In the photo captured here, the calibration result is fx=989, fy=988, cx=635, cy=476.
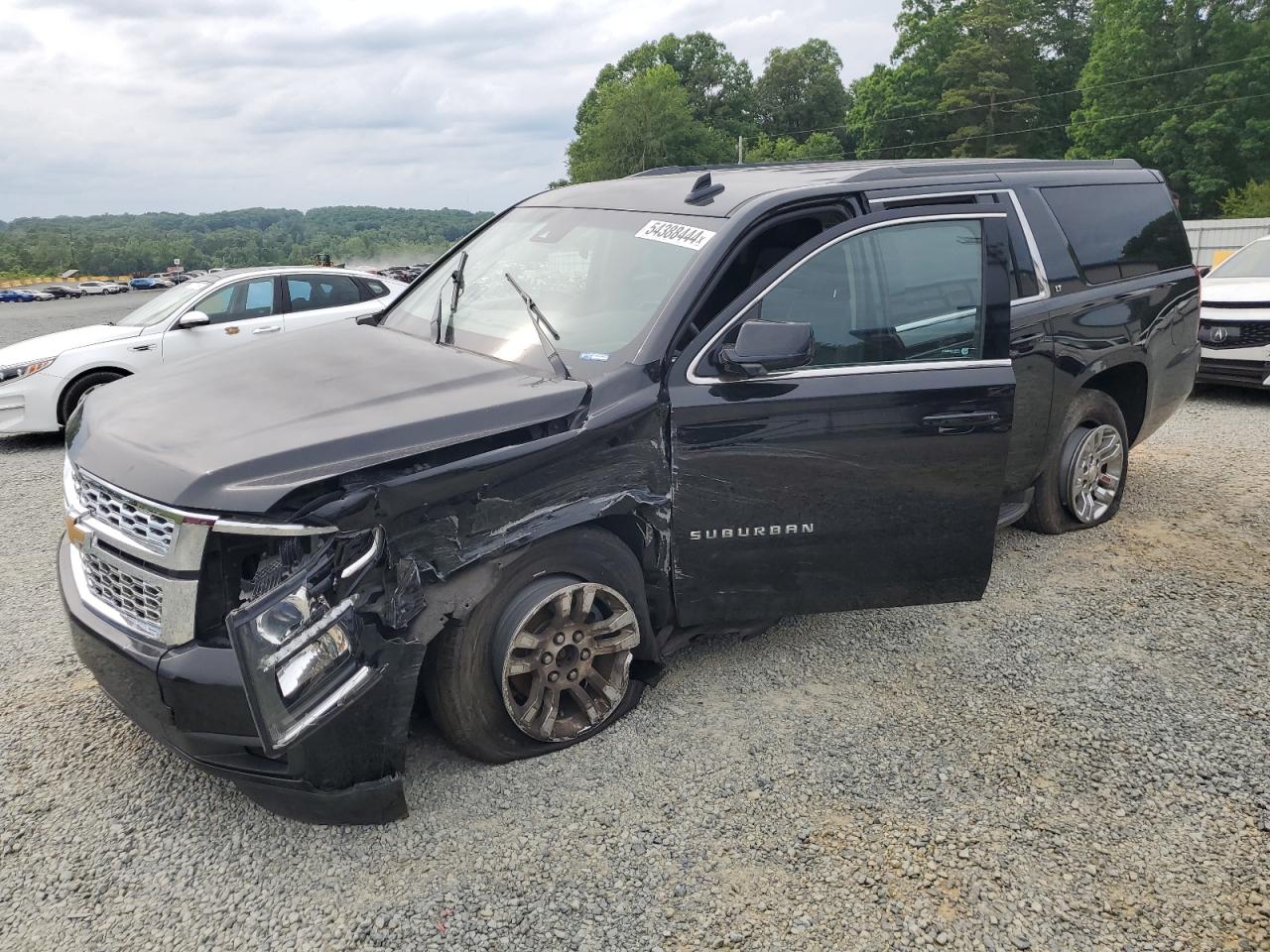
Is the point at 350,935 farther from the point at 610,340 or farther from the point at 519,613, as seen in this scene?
the point at 610,340

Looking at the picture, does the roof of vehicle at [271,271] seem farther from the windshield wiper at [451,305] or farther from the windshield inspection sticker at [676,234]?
the windshield inspection sticker at [676,234]

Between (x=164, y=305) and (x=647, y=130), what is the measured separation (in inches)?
3084

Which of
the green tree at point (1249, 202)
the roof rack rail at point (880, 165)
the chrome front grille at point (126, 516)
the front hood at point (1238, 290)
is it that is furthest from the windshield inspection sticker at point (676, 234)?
the green tree at point (1249, 202)

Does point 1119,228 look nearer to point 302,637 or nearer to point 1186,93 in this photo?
point 302,637

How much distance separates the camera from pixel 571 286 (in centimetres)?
405

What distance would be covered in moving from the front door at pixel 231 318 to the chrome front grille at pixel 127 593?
653 cm

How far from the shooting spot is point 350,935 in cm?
273

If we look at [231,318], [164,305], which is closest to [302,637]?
[231,318]

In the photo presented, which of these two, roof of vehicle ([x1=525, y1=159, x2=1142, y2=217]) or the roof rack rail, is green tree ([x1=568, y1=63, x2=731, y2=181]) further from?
roof of vehicle ([x1=525, y1=159, x2=1142, y2=217])

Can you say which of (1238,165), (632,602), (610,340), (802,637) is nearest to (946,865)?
(632,602)

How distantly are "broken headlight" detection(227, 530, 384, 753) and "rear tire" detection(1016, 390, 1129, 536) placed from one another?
13.1 feet

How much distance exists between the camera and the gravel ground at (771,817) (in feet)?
9.12

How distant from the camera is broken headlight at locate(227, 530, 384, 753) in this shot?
2725 millimetres

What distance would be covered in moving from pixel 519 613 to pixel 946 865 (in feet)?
5.05
